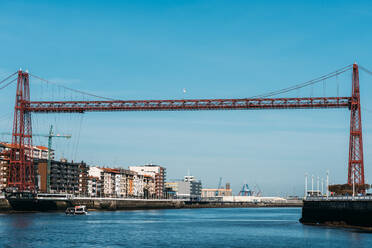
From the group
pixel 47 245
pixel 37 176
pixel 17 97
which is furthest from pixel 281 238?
pixel 37 176

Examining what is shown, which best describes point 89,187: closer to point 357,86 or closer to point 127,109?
point 127,109

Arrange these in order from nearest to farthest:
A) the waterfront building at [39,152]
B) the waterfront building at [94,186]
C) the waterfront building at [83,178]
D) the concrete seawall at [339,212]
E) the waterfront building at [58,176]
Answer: the concrete seawall at [339,212] < the waterfront building at [58,176] < the waterfront building at [83,178] < the waterfront building at [39,152] < the waterfront building at [94,186]

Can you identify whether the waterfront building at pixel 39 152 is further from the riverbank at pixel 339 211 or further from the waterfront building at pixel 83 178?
the riverbank at pixel 339 211

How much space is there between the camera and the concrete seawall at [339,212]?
193 feet

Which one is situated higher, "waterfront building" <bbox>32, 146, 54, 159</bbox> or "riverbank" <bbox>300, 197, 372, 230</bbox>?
"waterfront building" <bbox>32, 146, 54, 159</bbox>

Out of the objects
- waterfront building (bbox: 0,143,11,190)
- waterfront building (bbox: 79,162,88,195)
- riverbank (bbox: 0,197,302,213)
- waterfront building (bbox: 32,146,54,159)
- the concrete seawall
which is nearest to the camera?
the concrete seawall

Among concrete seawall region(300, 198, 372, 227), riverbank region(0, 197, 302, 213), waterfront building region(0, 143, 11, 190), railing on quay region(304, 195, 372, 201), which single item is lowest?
riverbank region(0, 197, 302, 213)

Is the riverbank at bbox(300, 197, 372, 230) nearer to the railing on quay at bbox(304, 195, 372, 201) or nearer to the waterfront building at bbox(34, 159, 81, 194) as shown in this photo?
the railing on quay at bbox(304, 195, 372, 201)

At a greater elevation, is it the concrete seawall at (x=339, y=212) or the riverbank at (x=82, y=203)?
the concrete seawall at (x=339, y=212)

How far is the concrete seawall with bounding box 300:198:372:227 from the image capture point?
5894 cm

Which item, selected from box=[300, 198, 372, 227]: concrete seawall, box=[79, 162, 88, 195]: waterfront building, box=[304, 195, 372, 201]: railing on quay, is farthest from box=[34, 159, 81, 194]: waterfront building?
box=[304, 195, 372, 201]: railing on quay

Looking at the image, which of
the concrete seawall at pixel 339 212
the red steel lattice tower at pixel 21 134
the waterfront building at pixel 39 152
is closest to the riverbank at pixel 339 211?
the concrete seawall at pixel 339 212

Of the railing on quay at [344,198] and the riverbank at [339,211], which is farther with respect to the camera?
the railing on quay at [344,198]

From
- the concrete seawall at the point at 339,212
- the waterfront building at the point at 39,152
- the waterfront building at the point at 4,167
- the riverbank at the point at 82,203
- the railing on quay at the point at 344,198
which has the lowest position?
the riverbank at the point at 82,203
